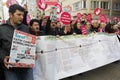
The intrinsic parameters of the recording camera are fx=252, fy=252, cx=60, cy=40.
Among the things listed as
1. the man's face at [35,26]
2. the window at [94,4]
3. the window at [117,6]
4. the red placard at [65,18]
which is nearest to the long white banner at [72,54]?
the man's face at [35,26]

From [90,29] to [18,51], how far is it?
6020 mm

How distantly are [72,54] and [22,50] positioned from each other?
9.54 feet

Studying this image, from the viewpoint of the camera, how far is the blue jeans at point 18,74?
384 centimetres

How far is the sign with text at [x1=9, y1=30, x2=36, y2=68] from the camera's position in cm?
379

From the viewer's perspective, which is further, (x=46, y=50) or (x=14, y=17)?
(x=46, y=50)

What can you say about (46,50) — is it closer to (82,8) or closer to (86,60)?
(86,60)

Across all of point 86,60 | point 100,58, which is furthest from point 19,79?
point 100,58

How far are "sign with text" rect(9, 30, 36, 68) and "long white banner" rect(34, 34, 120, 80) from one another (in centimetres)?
106

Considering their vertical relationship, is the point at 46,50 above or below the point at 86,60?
above

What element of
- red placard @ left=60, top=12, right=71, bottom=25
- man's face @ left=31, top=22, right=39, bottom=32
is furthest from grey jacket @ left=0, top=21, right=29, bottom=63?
red placard @ left=60, top=12, right=71, bottom=25

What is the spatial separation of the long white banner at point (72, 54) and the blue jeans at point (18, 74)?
1122 millimetres

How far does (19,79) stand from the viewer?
395 centimetres

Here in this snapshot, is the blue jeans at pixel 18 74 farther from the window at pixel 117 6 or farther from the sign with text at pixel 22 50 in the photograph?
the window at pixel 117 6

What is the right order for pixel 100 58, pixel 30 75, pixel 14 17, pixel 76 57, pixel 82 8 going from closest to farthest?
1. pixel 14 17
2. pixel 30 75
3. pixel 76 57
4. pixel 100 58
5. pixel 82 8
